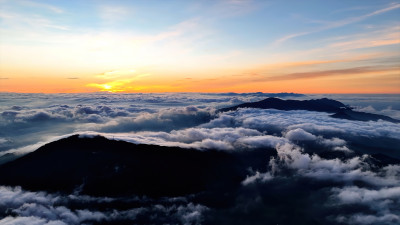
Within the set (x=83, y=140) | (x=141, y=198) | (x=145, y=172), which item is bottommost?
(x=141, y=198)

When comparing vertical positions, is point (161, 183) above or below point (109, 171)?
below

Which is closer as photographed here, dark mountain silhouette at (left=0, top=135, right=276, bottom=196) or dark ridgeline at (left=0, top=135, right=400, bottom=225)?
dark ridgeline at (left=0, top=135, right=400, bottom=225)

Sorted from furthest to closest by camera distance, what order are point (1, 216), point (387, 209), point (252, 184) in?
point (252, 184), point (387, 209), point (1, 216)

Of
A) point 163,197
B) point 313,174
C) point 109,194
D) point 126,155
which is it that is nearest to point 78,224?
point 109,194

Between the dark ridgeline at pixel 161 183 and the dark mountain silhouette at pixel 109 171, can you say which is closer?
the dark ridgeline at pixel 161 183

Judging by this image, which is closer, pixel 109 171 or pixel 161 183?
pixel 161 183

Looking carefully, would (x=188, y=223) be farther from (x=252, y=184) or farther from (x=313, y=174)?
(x=313, y=174)

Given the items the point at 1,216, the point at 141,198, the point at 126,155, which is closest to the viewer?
the point at 1,216

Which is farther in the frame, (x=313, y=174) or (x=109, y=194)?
(x=313, y=174)
